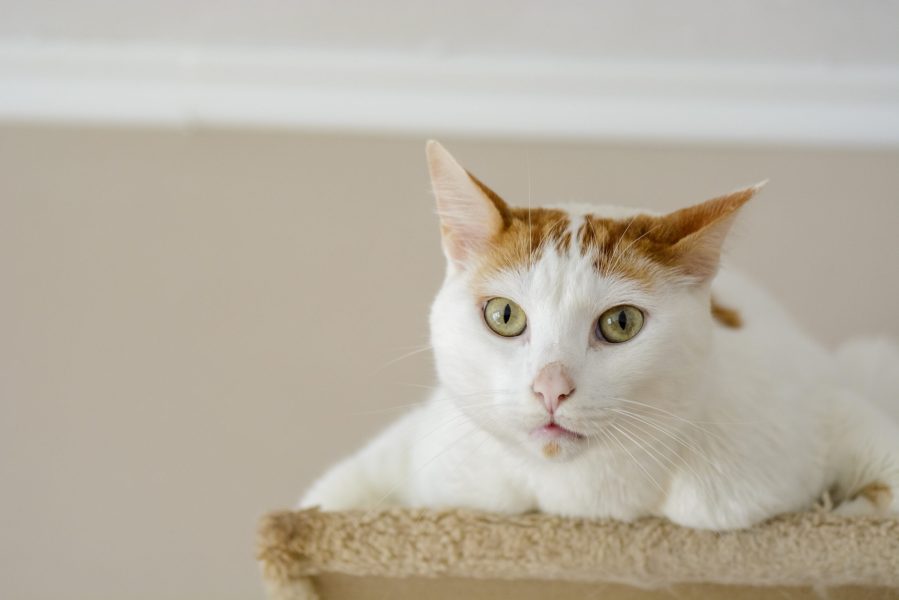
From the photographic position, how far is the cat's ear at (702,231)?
2.93ft

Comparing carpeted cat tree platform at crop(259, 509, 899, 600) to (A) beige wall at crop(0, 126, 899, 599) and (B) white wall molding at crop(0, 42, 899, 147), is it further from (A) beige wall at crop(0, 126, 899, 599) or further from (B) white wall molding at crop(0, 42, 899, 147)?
(B) white wall molding at crop(0, 42, 899, 147)

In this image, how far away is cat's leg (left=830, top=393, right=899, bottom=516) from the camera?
1017mm

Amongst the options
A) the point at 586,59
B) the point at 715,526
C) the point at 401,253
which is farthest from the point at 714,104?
the point at 715,526

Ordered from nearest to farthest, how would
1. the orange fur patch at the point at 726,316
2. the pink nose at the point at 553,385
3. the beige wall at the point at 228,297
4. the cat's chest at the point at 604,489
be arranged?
1. the pink nose at the point at 553,385
2. the cat's chest at the point at 604,489
3. the orange fur patch at the point at 726,316
4. the beige wall at the point at 228,297

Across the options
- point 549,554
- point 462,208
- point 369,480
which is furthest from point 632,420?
point 369,480

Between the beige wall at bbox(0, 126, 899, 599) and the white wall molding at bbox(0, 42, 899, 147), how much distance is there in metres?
0.05

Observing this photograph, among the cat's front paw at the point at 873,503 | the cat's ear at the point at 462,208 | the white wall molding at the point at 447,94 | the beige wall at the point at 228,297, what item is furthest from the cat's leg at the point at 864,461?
the white wall molding at the point at 447,94

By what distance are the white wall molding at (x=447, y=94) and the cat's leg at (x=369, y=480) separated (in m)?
0.86

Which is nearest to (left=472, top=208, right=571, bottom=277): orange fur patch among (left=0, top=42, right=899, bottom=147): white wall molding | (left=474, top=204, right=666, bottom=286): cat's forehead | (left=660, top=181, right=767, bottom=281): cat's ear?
(left=474, top=204, right=666, bottom=286): cat's forehead

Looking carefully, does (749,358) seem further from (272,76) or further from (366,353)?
(272,76)

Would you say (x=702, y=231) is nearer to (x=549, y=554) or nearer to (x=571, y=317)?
(x=571, y=317)

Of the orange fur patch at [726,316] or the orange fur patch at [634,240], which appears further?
the orange fur patch at [726,316]

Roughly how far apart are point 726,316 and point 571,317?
16.2 inches

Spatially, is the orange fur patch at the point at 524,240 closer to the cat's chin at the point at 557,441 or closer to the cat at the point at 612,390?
the cat at the point at 612,390
